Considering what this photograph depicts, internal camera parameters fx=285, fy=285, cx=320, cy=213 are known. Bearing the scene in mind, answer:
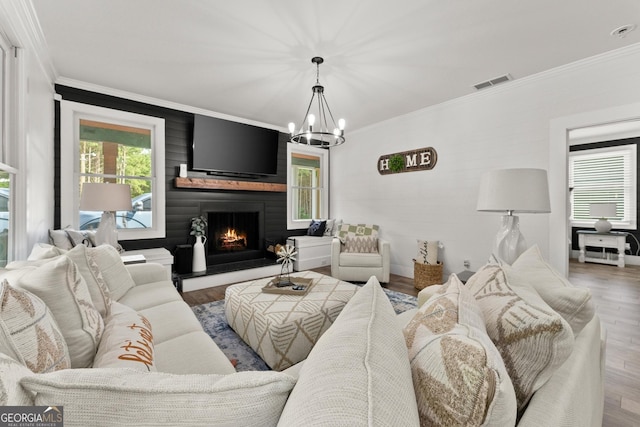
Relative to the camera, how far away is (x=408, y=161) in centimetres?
452

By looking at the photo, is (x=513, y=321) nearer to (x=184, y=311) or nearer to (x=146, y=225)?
(x=184, y=311)

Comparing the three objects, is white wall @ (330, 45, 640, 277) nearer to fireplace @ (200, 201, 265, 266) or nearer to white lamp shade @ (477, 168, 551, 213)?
white lamp shade @ (477, 168, 551, 213)

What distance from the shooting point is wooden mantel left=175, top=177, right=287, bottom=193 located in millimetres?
4152

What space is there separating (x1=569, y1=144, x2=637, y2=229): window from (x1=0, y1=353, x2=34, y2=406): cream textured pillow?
8.07m

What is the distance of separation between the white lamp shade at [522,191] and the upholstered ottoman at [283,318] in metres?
1.43

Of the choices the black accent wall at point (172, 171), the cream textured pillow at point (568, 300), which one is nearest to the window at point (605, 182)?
the cream textured pillow at point (568, 300)

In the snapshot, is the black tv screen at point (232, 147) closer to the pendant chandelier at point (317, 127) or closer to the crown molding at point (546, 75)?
the pendant chandelier at point (317, 127)

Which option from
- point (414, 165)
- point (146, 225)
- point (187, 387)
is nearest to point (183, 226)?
point (146, 225)

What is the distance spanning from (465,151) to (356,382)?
402 centimetres

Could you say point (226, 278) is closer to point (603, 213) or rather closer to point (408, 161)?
point (408, 161)

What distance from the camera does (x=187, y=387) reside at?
514 millimetres

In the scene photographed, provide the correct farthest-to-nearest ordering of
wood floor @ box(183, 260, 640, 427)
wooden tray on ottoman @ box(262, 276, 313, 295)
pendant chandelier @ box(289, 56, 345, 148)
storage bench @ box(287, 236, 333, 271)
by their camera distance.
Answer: storage bench @ box(287, 236, 333, 271) < pendant chandelier @ box(289, 56, 345, 148) < wooden tray on ottoman @ box(262, 276, 313, 295) < wood floor @ box(183, 260, 640, 427)

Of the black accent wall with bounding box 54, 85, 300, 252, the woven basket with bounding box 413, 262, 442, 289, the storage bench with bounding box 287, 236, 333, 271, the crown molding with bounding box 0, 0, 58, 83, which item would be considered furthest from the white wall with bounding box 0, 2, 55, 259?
the woven basket with bounding box 413, 262, 442, 289

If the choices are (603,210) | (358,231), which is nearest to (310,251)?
(358,231)
